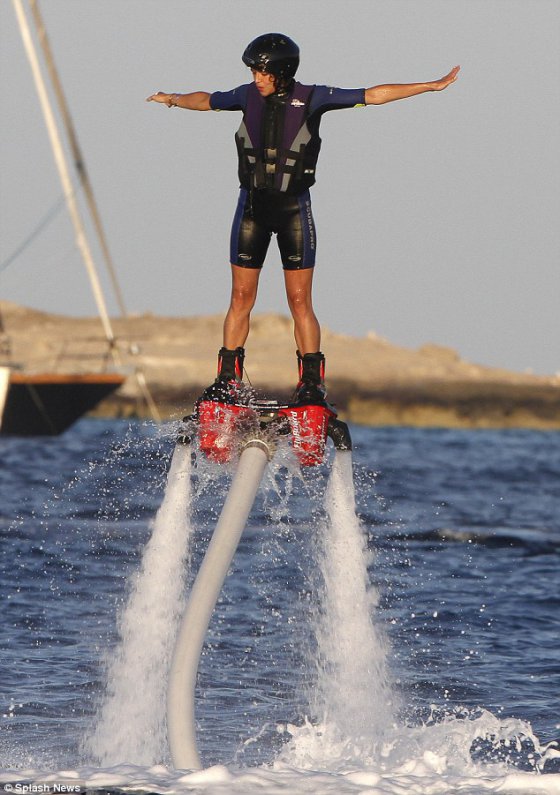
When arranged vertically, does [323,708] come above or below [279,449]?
below

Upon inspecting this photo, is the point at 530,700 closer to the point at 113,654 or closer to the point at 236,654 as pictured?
the point at 236,654

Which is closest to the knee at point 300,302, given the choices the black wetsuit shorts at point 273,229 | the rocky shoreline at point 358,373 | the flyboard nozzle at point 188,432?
the black wetsuit shorts at point 273,229

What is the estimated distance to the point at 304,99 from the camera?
39.7ft

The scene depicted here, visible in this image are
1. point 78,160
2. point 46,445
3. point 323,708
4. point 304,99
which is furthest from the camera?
point 46,445

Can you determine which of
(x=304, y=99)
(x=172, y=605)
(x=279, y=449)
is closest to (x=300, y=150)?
(x=304, y=99)

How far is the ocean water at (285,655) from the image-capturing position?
1282 centimetres

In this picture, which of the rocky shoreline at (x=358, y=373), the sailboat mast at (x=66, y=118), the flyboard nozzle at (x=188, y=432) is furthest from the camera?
the rocky shoreline at (x=358, y=373)

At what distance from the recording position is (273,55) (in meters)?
11.9

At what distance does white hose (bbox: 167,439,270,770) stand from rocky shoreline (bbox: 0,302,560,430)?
125 m

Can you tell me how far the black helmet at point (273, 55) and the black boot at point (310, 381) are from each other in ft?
8.46

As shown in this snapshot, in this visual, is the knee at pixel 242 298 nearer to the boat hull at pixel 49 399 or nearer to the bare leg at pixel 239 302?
the bare leg at pixel 239 302

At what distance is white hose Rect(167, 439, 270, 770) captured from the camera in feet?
32.4

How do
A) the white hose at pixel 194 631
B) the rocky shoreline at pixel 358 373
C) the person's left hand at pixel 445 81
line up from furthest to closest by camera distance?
the rocky shoreline at pixel 358 373 < the person's left hand at pixel 445 81 < the white hose at pixel 194 631

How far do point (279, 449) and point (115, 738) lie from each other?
3525 millimetres
